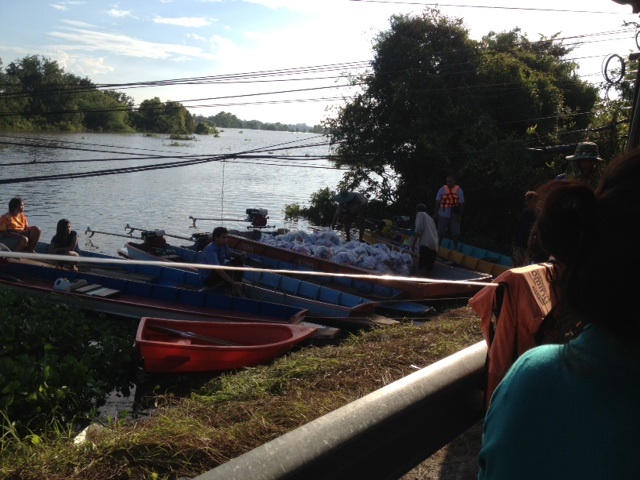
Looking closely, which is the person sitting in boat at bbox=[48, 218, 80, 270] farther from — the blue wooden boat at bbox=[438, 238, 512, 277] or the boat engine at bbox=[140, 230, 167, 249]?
the blue wooden boat at bbox=[438, 238, 512, 277]

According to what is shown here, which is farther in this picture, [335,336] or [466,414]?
[335,336]

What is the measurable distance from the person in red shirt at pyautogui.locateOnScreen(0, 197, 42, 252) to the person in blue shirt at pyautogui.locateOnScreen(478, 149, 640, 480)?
46.5ft

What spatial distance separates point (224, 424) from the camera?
4.41 metres

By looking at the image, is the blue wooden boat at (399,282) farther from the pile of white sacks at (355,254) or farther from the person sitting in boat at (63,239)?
the person sitting in boat at (63,239)

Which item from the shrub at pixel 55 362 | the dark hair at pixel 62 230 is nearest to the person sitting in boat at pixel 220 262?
the shrub at pixel 55 362

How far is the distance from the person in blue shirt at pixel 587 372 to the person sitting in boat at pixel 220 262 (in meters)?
11.0

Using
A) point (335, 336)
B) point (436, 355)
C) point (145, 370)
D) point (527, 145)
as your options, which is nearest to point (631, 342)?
point (436, 355)

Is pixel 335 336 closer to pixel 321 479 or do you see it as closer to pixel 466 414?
pixel 466 414

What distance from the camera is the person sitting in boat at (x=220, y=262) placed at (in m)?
12.0

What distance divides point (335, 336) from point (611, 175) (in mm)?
10269

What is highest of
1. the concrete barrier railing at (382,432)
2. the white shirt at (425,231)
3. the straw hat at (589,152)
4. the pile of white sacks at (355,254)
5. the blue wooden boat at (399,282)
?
the straw hat at (589,152)

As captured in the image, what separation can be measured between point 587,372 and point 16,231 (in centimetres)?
1482

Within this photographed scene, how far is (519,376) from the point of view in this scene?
3.72 feet

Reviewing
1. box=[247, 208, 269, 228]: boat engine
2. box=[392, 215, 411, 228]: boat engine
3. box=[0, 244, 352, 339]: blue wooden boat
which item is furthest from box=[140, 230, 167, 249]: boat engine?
box=[392, 215, 411, 228]: boat engine
